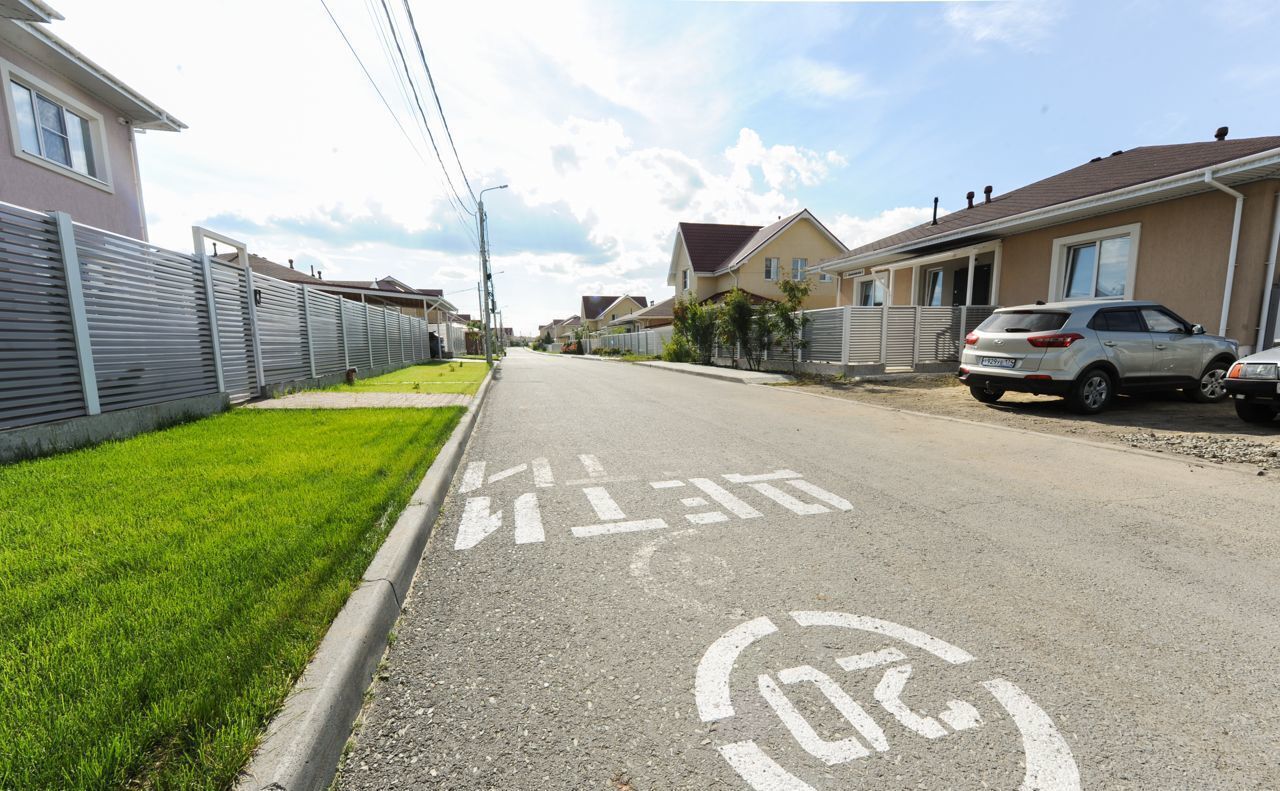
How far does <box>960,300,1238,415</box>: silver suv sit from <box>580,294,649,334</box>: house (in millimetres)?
60087

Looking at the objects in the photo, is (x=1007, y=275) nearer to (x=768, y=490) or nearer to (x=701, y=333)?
(x=701, y=333)

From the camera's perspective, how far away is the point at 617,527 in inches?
154

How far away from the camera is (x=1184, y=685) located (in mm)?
2160

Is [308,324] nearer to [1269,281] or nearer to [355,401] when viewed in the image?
[355,401]

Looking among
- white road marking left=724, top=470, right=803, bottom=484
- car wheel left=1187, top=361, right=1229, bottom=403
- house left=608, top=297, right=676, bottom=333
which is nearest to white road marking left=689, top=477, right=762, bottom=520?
white road marking left=724, top=470, right=803, bottom=484

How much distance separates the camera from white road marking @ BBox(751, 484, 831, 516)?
4.24 meters

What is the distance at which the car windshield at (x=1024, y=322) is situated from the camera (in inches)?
330

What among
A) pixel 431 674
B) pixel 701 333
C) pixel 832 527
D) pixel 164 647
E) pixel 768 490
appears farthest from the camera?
pixel 701 333

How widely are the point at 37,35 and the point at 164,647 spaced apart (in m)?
12.2

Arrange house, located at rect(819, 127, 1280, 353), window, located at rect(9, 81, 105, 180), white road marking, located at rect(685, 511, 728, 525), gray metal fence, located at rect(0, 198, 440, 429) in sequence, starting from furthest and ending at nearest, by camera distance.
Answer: house, located at rect(819, 127, 1280, 353) < window, located at rect(9, 81, 105, 180) < gray metal fence, located at rect(0, 198, 440, 429) < white road marking, located at rect(685, 511, 728, 525)

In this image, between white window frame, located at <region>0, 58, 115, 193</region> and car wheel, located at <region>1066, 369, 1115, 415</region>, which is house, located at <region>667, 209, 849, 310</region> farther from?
white window frame, located at <region>0, 58, 115, 193</region>

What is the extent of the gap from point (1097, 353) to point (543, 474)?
28.9ft

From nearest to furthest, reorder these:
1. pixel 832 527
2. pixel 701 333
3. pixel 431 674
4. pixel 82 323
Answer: pixel 431 674 → pixel 832 527 → pixel 82 323 → pixel 701 333

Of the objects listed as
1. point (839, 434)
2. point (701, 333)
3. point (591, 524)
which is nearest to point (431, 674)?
point (591, 524)
